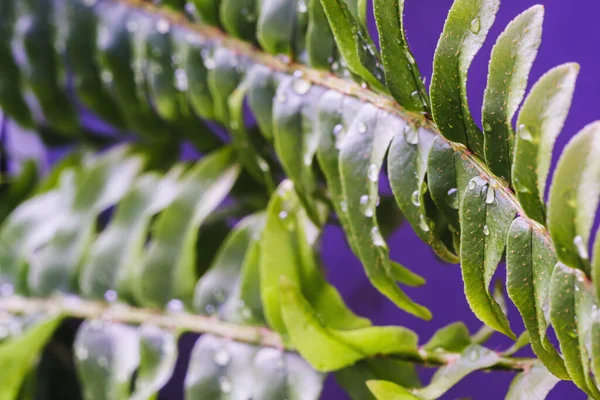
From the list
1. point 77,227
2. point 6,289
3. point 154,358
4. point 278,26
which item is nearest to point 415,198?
point 278,26

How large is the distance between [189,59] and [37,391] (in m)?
0.55

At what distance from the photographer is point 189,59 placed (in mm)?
747

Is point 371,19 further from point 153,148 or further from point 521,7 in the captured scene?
point 153,148

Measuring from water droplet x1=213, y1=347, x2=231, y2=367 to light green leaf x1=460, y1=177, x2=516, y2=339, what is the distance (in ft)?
1.00

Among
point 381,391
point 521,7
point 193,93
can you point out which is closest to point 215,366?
point 381,391

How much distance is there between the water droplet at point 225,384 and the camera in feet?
2.04

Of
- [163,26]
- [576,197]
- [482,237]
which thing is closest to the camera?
[576,197]

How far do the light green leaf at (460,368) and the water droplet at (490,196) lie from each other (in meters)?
0.15

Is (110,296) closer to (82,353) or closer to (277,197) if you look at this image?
(82,353)

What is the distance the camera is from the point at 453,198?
455 millimetres

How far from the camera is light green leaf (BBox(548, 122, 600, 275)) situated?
31 cm

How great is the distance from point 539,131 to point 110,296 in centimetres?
58

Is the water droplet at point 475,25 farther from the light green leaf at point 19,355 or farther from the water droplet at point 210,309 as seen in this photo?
the light green leaf at point 19,355

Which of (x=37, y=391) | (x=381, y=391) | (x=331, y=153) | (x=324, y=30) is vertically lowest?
(x=37, y=391)
